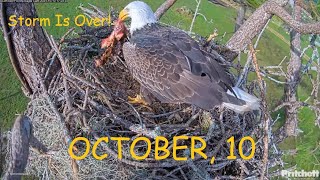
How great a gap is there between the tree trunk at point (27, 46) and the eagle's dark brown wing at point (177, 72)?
21.1 inches

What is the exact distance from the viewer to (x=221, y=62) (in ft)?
9.46

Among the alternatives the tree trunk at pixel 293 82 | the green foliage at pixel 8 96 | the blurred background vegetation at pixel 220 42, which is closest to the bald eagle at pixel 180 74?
the tree trunk at pixel 293 82

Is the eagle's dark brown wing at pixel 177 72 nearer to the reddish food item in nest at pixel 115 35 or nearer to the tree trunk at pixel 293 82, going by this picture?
the reddish food item in nest at pixel 115 35

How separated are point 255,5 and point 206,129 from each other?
1.53 meters

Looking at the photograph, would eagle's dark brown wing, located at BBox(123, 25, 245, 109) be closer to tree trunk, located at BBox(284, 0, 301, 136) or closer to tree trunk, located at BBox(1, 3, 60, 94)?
tree trunk, located at BBox(1, 3, 60, 94)

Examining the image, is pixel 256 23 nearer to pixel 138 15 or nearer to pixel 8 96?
pixel 138 15

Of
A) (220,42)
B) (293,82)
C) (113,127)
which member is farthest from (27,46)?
(220,42)

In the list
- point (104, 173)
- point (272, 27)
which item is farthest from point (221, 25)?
point (104, 173)

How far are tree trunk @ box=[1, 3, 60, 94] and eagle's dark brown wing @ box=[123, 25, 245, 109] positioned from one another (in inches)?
21.1

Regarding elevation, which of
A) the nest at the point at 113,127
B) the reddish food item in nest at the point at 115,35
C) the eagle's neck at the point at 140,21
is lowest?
the nest at the point at 113,127

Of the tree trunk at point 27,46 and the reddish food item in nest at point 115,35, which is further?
the reddish food item in nest at point 115,35

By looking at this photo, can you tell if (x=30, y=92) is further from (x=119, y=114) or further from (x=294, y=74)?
(x=294, y=74)

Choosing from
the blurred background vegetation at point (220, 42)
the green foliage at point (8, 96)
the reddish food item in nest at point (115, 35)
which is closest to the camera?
the reddish food item in nest at point (115, 35)

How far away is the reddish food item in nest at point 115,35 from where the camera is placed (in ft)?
9.22
